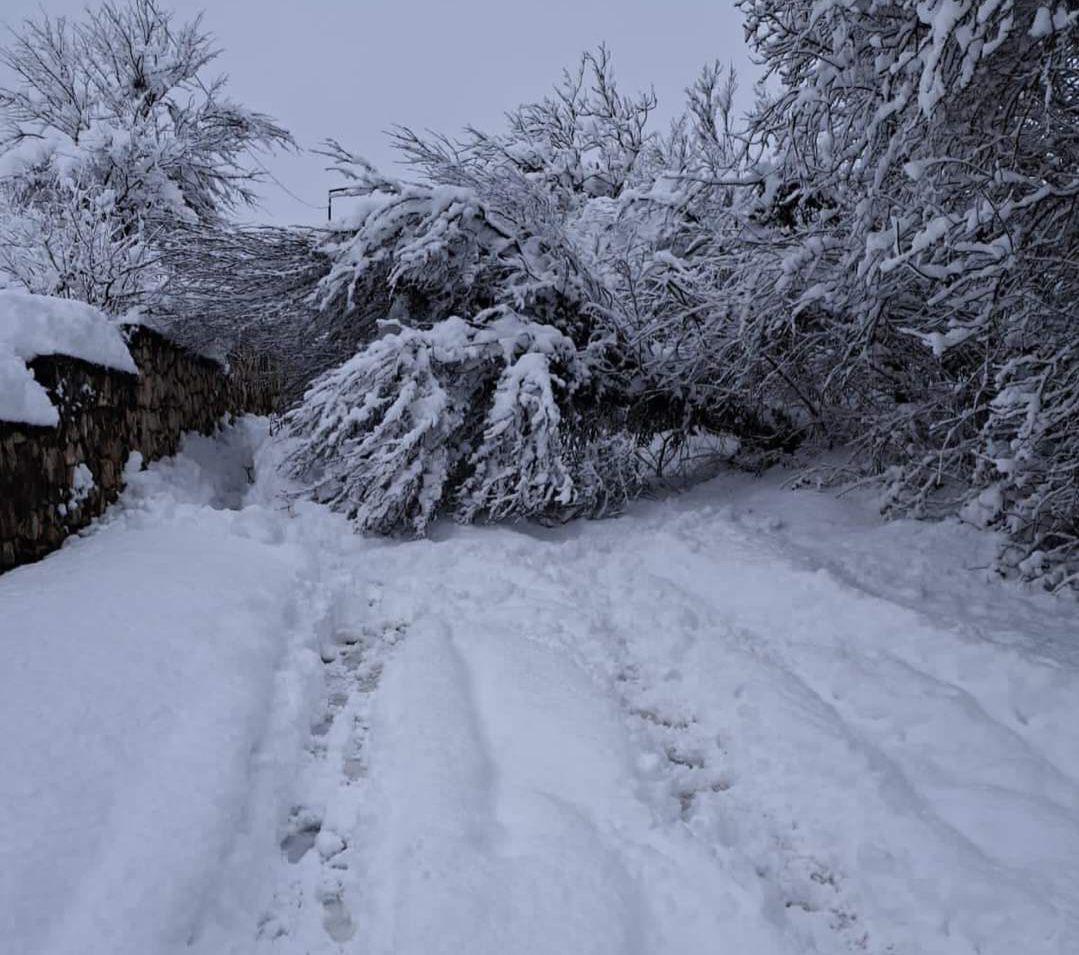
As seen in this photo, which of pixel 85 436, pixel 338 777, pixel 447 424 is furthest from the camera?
pixel 447 424

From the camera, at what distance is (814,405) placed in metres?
5.10

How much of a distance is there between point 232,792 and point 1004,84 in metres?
3.35

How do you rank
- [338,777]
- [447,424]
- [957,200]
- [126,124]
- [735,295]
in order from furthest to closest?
[126,124] < [447,424] < [735,295] < [957,200] < [338,777]

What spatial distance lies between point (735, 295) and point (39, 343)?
11.7 feet

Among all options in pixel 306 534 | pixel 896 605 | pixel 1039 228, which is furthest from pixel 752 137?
pixel 306 534

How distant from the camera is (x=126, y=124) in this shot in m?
9.01

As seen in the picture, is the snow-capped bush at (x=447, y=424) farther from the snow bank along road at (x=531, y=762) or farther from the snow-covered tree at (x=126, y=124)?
the snow-covered tree at (x=126, y=124)

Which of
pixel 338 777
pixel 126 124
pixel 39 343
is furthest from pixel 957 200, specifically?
pixel 126 124

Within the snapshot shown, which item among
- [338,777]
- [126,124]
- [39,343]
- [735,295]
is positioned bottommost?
[338,777]

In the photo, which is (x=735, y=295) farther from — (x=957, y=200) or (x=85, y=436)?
(x=85, y=436)

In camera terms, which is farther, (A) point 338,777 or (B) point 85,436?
(B) point 85,436

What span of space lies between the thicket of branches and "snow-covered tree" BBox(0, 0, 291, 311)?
5.34ft

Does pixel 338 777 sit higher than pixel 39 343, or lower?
lower

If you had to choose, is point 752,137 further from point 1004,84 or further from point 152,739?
point 152,739
